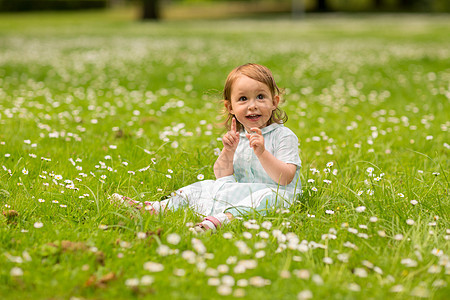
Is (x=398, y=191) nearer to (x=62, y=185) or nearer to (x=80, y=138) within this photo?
(x=62, y=185)

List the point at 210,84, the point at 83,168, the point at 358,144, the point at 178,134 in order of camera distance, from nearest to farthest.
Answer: the point at 83,168 → the point at 358,144 → the point at 178,134 → the point at 210,84

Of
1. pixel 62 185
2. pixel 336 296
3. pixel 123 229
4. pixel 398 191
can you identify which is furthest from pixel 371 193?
pixel 62 185

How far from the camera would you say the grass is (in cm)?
227

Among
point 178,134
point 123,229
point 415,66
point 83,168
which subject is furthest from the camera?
point 415,66

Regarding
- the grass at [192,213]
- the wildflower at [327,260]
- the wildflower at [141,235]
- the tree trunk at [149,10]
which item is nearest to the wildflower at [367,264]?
the grass at [192,213]

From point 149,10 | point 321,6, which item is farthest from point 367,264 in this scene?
point 321,6

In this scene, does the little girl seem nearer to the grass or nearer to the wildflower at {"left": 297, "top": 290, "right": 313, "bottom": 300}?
the grass

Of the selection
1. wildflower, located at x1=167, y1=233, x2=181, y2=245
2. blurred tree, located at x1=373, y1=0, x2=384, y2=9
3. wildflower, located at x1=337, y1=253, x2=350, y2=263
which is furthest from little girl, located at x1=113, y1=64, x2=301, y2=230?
blurred tree, located at x1=373, y1=0, x2=384, y2=9

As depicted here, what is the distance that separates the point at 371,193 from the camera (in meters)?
3.42

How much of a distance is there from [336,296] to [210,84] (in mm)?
6780

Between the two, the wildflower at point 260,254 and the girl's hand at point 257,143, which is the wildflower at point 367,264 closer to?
the wildflower at point 260,254

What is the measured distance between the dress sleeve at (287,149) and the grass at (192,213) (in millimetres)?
251

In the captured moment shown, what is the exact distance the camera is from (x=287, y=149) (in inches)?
135

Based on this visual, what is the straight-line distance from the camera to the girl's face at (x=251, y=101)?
344cm
